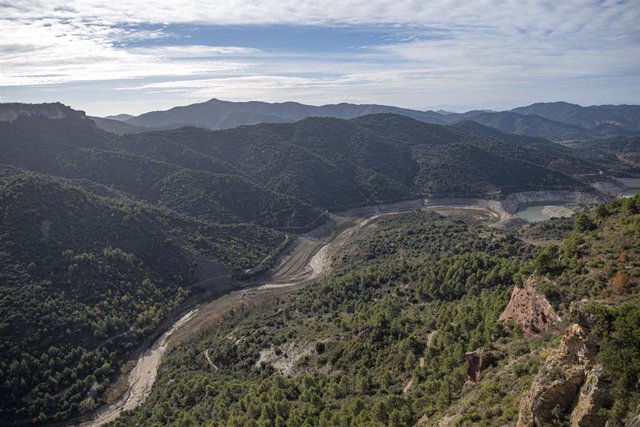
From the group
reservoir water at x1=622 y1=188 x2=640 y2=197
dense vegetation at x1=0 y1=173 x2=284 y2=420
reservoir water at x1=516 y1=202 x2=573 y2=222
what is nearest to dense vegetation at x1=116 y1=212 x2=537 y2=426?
dense vegetation at x1=0 y1=173 x2=284 y2=420

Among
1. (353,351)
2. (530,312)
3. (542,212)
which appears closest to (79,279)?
(353,351)

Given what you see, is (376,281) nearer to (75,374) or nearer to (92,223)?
(75,374)

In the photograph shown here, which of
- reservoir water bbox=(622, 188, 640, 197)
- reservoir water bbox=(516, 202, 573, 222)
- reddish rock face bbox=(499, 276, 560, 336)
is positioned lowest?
reservoir water bbox=(516, 202, 573, 222)

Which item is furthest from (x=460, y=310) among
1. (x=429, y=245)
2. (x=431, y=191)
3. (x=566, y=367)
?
(x=431, y=191)

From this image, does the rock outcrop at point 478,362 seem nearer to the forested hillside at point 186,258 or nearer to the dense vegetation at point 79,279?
the forested hillside at point 186,258

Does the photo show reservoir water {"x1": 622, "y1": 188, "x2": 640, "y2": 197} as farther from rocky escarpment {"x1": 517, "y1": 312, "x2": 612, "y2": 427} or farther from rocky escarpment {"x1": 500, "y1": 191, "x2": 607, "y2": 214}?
rocky escarpment {"x1": 517, "y1": 312, "x2": 612, "y2": 427}

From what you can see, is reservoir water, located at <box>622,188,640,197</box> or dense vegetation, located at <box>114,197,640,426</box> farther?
reservoir water, located at <box>622,188,640,197</box>

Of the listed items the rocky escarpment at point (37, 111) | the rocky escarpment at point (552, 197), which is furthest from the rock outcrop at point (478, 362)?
the rocky escarpment at point (37, 111)
